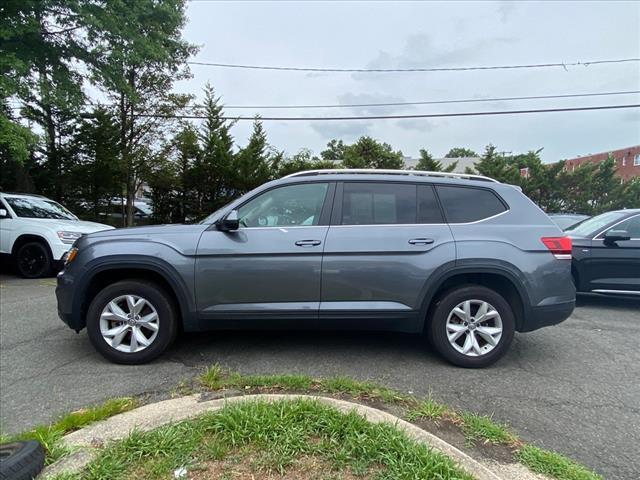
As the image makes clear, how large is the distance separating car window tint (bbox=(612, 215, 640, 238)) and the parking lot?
1.68 meters

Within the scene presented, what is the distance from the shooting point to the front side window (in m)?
3.74

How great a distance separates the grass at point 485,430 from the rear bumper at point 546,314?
1283 mm

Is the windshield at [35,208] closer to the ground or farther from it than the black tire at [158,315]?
farther from it

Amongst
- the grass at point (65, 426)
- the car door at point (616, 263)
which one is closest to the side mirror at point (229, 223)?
the grass at point (65, 426)

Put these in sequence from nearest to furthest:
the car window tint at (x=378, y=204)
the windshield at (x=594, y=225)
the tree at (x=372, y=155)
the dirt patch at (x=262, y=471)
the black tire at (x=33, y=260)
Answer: the dirt patch at (x=262, y=471) → the car window tint at (x=378, y=204) → the windshield at (x=594, y=225) → the black tire at (x=33, y=260) → the tree at (x=372, y=155)

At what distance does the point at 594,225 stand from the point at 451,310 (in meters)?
4.28

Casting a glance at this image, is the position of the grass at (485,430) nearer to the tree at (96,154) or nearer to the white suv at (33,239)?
the white suv at (33,239)

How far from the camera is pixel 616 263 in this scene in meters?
5.86

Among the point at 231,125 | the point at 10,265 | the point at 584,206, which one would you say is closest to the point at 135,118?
the point at 231,125

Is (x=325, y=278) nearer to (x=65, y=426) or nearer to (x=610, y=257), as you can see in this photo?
(x=65, y=426)

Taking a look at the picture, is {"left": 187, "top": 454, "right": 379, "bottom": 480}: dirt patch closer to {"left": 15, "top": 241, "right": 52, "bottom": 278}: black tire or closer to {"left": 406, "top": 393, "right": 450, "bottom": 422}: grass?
{"left": 406, "top": 393, "right": 450, "bottom": 422}: grass

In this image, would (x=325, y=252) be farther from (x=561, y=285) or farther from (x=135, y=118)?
(x=135, y=118)

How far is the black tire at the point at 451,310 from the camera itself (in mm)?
3631

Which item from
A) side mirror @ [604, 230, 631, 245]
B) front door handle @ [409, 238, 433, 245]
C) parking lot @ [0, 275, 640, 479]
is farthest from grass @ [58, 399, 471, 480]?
side mirror @ [604, 230, 631, 245]
